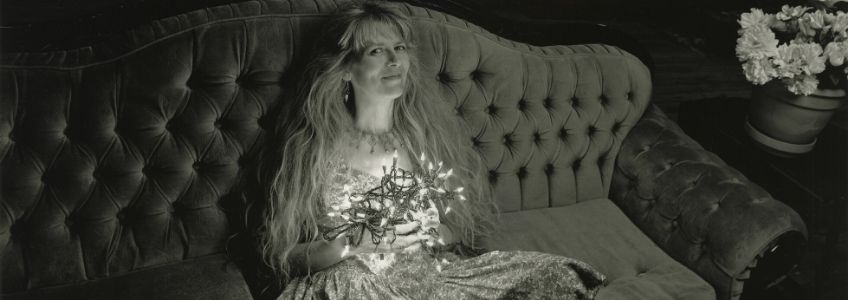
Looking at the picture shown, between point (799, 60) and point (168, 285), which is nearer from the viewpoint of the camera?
point (168, 285)

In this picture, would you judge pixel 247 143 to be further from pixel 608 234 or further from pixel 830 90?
pixel 830 90

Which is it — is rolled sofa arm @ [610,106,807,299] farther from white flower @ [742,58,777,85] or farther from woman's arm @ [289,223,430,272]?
woman's arm @ [289,223,430,272]

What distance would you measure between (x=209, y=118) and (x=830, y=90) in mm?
1929

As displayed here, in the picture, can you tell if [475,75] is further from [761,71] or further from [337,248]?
[761,71]

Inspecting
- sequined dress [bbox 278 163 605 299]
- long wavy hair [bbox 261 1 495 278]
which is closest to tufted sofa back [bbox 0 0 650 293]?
long wavy hair [bbox 261 1 495 278]

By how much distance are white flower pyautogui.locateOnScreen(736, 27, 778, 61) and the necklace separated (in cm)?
121

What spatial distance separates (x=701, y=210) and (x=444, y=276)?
85 centimetres

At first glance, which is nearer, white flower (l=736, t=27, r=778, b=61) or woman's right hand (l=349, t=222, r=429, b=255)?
woman's right hand (l=349, t=222, r=429, b=255)

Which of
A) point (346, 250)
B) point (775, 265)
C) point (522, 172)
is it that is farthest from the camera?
point (522, 172)

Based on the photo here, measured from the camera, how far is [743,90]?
3.85 m

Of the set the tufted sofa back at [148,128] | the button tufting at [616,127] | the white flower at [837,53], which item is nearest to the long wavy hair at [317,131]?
the tufted sofa back at [148,128]

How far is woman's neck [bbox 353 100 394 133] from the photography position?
1.72m

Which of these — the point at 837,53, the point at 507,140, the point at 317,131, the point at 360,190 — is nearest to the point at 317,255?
the point at 360,190

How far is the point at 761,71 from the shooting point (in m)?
2.00
